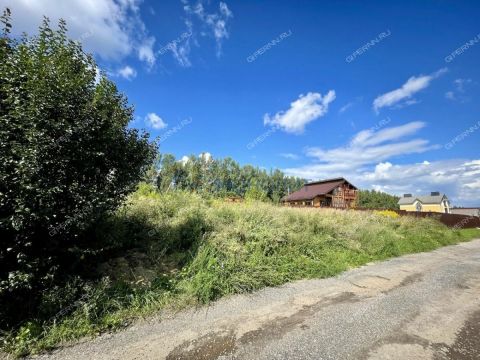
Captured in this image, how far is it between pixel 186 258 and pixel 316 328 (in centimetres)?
335

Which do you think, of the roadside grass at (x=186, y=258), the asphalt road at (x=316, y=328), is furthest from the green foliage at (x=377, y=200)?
the asphalt road at (x=316, y=328)

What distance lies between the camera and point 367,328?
404cm

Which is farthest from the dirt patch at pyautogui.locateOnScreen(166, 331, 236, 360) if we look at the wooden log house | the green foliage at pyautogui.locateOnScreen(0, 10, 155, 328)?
the wooden log house

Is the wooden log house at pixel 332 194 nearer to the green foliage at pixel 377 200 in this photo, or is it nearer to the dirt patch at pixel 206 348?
the green foliage at pixel 377 200

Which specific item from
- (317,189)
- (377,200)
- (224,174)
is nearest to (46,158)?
(317,189)

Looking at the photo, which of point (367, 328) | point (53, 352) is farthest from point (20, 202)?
point (367, 328)

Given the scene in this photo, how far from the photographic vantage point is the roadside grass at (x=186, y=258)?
3.97 metres

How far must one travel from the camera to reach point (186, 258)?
616 cm

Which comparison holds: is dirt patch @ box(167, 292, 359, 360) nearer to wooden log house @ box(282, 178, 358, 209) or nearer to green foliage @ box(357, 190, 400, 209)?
wooden log house @ box(282, 178, 358, 209)

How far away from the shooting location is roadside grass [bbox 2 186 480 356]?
397 cm

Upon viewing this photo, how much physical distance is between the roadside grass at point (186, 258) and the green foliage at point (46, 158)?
0.68 metres

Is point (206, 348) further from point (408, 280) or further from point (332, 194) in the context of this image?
point (332, 194)

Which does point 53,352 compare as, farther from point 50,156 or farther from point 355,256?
point 355,256

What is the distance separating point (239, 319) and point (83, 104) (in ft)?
14.6
